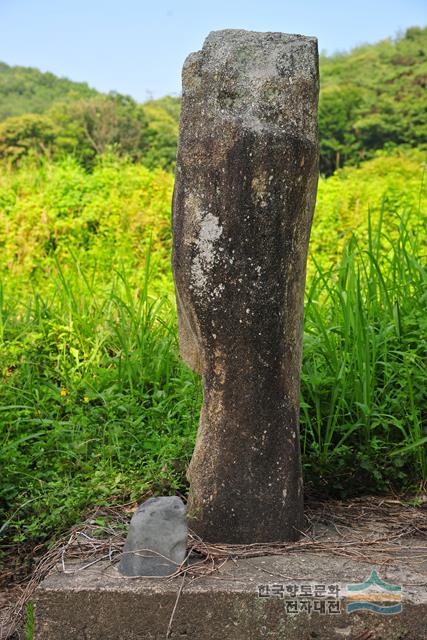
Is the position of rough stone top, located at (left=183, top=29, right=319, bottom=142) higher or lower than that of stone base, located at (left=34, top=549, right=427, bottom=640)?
higher

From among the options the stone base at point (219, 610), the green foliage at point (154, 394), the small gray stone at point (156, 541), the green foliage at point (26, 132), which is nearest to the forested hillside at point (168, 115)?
the green foliage at point (26, 132)

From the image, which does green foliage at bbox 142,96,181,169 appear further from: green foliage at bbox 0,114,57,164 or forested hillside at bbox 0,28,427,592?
forested hillside at bbox 0,28,427,592

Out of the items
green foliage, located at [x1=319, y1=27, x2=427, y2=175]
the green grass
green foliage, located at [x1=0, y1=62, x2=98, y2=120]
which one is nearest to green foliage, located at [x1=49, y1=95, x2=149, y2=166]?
green foliage, located at [x1=0, y1=62, x2=98, y2=120]

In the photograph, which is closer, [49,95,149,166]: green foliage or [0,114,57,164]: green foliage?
[0,114,57,164]: green foliage

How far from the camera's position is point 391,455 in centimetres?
313

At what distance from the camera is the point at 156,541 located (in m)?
2.41

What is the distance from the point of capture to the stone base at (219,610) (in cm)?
226

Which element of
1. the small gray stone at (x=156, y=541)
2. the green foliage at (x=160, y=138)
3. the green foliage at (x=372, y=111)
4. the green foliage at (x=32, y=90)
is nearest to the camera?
the small gray stone at (x=156, y=541)

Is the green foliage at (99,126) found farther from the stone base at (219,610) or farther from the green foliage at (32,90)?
the stone base at (219,610)

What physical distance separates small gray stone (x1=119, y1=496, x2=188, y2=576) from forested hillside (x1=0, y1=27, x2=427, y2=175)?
30.1ft

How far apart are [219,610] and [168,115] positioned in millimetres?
12878

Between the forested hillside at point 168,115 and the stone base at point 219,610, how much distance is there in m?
9.31

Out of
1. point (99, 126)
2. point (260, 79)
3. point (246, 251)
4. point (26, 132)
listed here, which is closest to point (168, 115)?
point (99, 126)

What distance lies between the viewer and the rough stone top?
2.43 meters
